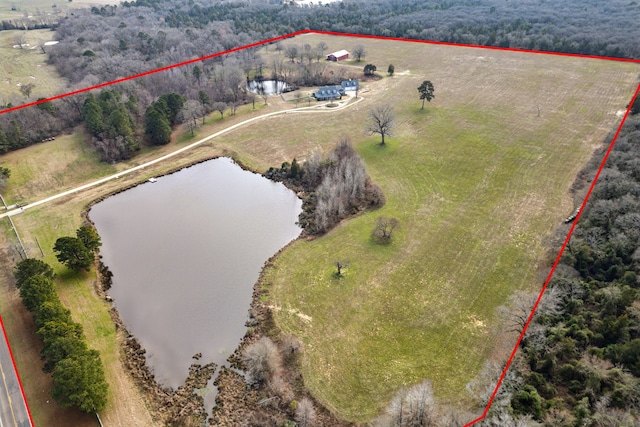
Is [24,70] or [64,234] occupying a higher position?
[24,70]

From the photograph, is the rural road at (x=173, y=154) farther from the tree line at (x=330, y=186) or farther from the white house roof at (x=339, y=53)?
the white house roof at (x=339, y=53)

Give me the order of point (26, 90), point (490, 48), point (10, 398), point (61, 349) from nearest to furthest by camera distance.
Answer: point (61, 349) < point (10, 398) < point (26, 90) < point (490, 48)

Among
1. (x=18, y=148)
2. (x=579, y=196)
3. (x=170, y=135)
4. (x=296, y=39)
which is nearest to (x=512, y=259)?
(x=579, y=196)

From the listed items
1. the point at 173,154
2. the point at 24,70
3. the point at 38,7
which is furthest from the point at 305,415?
the point at 38,7

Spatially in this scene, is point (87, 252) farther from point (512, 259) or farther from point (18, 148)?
point (512, 259)

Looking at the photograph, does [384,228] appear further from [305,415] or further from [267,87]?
[267,87]

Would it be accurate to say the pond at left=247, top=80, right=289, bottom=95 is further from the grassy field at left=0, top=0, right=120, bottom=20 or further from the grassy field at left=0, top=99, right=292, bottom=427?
the grassy field at left=0, top=0, right=120, bottom=20

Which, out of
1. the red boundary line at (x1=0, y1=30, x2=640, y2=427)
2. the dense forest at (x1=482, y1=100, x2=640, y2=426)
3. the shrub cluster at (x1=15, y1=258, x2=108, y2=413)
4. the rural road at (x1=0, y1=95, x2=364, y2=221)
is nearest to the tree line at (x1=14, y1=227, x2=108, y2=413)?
the shrub cluster at (x1=15, y1=258, x2=108, y2=413)
